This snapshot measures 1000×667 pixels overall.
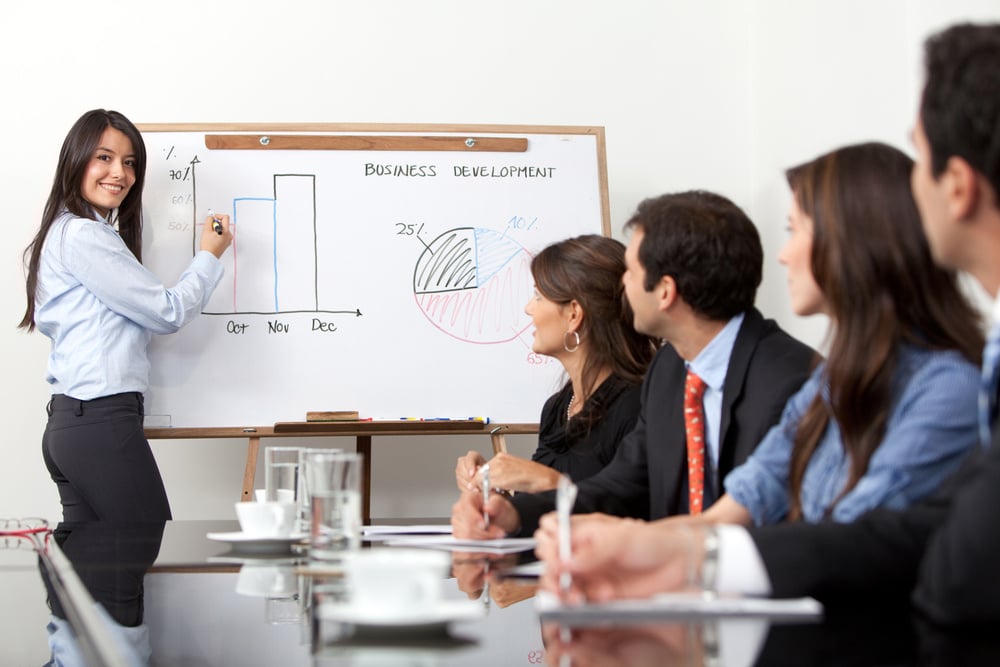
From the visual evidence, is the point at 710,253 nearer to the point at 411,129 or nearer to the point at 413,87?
the point at 411,129

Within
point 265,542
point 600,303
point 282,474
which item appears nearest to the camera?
point 265,542

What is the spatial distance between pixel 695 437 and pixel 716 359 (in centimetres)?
14

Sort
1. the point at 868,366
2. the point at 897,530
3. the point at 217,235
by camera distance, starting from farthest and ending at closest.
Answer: the point at 217,235 < the point at 868,366 < the point at 897,530

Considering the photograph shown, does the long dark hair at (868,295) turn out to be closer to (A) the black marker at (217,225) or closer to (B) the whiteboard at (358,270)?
(B) the whiteboard at (358,270)

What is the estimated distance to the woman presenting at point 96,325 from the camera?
109 inches

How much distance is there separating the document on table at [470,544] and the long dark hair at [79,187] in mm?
1788

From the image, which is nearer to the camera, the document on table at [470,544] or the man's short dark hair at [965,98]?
the man's short dark hair at [965,98]

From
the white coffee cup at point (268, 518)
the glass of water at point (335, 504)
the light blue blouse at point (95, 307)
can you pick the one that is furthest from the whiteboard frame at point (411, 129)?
the glass of water at point (335, 504)

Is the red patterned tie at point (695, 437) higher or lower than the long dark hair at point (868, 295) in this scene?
lower

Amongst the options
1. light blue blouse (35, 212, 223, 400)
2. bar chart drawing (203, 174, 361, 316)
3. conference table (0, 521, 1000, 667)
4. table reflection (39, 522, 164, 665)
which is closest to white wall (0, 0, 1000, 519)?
bar chart drawing (203, 174, 361, 316)

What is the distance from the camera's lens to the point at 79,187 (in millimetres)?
2967

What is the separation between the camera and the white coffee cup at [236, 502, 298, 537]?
57.2 inches

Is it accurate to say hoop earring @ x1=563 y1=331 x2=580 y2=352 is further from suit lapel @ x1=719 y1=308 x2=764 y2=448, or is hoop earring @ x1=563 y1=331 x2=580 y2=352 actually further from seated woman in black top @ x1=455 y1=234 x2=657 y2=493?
suit lapel @ x1=719 y1=308 x2=764 y2=448

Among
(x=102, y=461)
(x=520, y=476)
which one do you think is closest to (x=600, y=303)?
(x=520, y=476)
